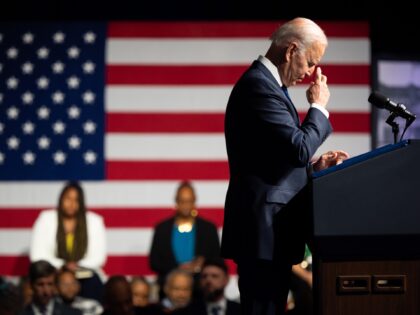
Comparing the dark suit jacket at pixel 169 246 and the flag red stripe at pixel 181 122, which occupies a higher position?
the flag red stripe at pixel 181 122

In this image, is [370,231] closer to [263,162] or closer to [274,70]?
[263,162]

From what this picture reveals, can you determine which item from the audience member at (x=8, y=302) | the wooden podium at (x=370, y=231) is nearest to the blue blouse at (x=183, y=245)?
the audience member at (x=8, y=302)

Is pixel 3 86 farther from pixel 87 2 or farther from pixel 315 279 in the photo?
pixel 315 279

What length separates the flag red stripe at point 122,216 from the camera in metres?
7.80

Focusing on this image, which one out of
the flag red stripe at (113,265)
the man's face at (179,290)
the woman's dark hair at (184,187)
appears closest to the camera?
the man's face at (179,290)

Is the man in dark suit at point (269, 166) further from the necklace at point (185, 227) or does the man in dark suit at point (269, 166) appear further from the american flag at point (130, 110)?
the american flag at point (130, 110)

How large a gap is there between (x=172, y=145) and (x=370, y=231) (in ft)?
18.0

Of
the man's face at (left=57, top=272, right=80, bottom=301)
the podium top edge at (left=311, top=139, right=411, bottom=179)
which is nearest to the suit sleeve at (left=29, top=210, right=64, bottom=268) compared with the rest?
the man's face at (left=57, top=272, right=80, bottom=301)

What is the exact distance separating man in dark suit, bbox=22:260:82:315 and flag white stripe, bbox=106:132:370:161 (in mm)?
2140

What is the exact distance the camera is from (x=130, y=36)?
793 centimetres

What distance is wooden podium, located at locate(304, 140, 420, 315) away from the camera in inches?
96.3

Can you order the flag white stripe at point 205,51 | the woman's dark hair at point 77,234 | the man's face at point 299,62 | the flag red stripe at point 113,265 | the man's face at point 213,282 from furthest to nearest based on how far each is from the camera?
the flag white stripe at point 205,51 → the flag red stripe at point 113,265 → the woman's dark hair at point 77,234 → the man's face at point 213,282 → the man's face at point 299,62

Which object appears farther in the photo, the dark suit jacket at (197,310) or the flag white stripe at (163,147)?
the flag white stripe at (163,147)

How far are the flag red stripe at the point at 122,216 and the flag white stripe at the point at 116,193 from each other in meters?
0.04
